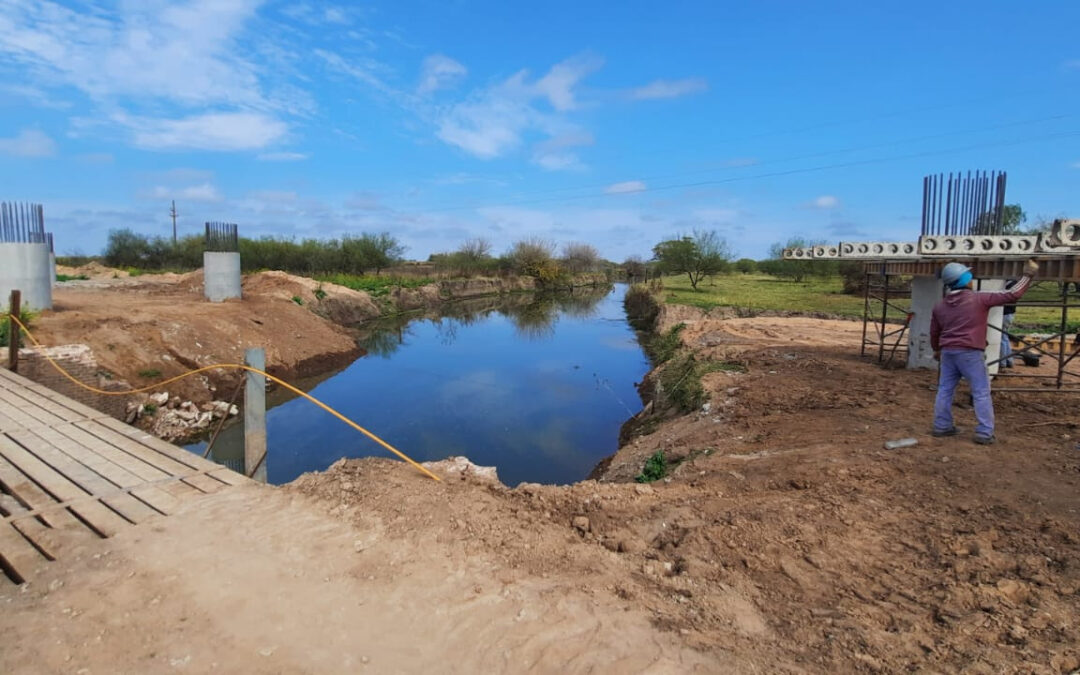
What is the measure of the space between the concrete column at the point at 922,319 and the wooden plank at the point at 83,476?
1034 centimetres

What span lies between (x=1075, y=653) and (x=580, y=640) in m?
2.18

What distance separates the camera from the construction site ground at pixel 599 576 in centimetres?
261

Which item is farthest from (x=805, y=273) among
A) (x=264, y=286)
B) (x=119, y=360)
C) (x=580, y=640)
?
(x=580, y=640)

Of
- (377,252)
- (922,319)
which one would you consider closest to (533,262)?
(377,252)

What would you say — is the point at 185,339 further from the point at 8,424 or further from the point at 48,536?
the point at 48,536

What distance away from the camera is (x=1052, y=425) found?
20.7 ft

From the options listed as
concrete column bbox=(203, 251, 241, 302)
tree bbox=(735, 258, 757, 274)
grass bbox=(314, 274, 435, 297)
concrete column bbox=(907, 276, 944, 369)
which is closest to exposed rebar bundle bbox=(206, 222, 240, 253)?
concrete column bbox=(203, 251, 241, 302)

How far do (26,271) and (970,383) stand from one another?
1634 centimetres

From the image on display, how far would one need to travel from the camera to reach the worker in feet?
17.4

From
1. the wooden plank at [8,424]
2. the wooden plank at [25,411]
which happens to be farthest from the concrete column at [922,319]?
the wooden plank at [8,424]

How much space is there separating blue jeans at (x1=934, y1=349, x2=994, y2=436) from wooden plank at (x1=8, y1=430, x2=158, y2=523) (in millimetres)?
6918

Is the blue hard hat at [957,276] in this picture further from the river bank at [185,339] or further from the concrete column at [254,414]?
the river bank at [185,339]

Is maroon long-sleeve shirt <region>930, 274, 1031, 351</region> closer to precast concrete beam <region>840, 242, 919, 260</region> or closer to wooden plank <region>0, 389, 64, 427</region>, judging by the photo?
precast concrete beam <region>840, 242, 919, 260</region>

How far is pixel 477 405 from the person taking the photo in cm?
1285
